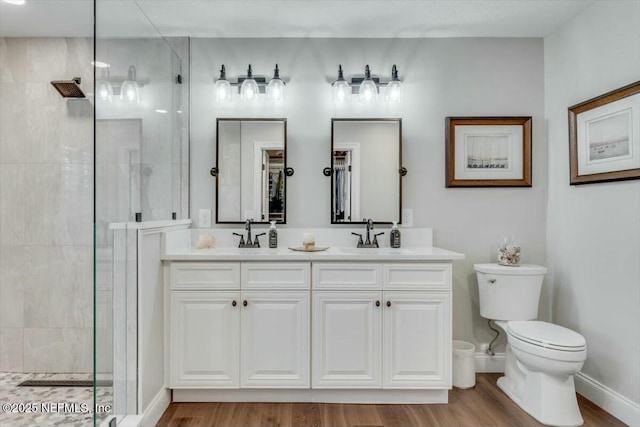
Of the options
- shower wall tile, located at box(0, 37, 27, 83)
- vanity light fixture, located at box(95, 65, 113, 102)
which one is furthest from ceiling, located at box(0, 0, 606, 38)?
vanity light fixture, located at box(95, 65, 113, 102)

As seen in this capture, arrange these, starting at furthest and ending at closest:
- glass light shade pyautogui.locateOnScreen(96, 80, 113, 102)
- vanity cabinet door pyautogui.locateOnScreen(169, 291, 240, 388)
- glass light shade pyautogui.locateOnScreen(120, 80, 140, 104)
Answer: vanity cabinet door pyautogui.locateOnScreen(169, 291, 240, 388) < glass light shade pyautogui.locateOnScreen(120, 80, 140, 104) < glass light shade pyautogui.locateOnScreen(96, 80, 113, 102)

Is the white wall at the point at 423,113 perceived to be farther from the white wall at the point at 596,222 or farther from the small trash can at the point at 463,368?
the small trash can at the point at 463,368

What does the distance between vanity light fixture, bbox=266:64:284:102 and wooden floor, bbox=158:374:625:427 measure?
79.0 inches

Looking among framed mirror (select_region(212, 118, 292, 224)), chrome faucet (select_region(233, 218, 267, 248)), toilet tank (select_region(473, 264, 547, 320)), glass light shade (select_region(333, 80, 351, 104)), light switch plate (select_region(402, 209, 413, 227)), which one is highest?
glass light shade (select_region(333, 80, 351, 104))

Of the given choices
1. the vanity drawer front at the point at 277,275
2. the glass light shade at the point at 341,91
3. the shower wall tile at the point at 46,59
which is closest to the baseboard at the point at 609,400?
the vanity drawer front at the point at 277,275

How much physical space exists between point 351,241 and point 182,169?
4.25 feet

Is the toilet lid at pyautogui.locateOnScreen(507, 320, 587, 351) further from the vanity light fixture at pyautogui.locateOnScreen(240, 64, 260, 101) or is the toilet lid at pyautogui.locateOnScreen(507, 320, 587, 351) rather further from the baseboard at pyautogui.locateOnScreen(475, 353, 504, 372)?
the vanity light fixture at pyautogui.locateOnScreen(240, 64, 260, 101)

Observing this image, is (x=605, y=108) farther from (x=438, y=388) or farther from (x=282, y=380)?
(x=282, y=380)

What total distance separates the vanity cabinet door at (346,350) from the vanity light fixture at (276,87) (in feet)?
4.65

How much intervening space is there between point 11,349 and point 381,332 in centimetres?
223

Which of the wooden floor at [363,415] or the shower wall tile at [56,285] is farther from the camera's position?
the shower wall tile at [56,285]

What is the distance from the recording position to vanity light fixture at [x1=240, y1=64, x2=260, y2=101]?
254 centimetres

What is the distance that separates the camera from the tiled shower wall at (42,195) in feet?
7.30

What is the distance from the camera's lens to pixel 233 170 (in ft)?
8.52
